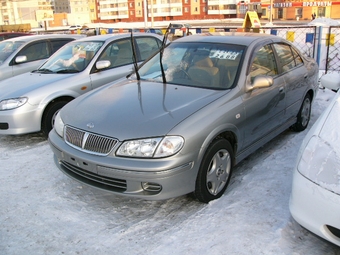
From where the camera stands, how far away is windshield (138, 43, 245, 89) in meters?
3.87

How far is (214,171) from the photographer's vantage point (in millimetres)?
3361

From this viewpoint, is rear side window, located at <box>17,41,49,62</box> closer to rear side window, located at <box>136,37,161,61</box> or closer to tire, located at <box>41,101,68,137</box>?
rear side window, located at <box>136,37,161,61</box>

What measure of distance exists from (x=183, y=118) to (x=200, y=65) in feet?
3.84

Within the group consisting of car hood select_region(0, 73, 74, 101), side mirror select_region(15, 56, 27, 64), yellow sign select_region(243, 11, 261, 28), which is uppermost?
yellow sign select_region(243, 11, 261, 28)

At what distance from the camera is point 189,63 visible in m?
4.16

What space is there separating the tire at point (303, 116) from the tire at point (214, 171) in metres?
2.06

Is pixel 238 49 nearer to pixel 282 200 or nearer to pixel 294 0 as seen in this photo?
pixel 282 200

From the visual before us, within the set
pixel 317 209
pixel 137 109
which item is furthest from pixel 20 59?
pixel 317 209

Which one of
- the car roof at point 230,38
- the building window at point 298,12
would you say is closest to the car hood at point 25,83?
the car roof at point 230,38

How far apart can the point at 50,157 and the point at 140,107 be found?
192 centimetres

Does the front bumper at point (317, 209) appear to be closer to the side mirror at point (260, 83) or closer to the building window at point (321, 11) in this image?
the side mirror at point (260, 83)

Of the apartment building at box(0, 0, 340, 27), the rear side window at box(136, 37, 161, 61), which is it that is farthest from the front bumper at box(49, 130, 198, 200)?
the apartment building at box(0, 0, 340, 27)

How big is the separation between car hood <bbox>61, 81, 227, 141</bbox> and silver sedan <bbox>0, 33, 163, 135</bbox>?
1.44m

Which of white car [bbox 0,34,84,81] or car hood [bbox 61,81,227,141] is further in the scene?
white car [bbox 0,34,84,81]
